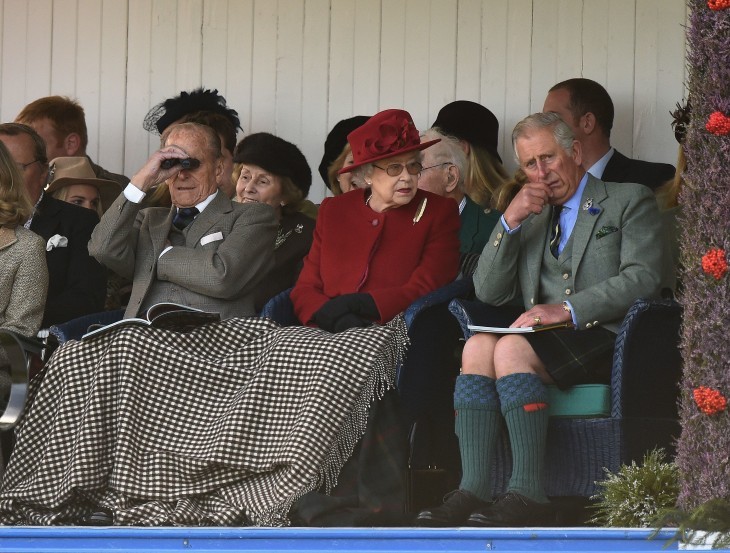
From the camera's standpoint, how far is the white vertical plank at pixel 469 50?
6305mm

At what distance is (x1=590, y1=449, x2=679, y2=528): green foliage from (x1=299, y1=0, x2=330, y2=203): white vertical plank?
115 inches

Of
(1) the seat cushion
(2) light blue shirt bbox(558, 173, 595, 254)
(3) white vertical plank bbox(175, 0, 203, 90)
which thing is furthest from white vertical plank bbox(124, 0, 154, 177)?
(1) the seat cushion

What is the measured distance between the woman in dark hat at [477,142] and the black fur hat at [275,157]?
586mm

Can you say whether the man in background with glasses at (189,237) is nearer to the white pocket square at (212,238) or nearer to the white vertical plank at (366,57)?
the white pocket square at (212,238)

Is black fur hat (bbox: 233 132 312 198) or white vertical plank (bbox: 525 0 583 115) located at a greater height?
white vertical plank (bbox: 525 0 583 115)

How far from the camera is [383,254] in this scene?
509 cm

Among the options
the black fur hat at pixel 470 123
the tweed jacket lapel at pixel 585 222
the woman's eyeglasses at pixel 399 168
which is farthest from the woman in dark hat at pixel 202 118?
the tweed jacket lapel at pixel 585 222

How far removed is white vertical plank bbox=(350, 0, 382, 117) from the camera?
255 inches

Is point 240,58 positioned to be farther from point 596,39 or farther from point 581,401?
point 581,401

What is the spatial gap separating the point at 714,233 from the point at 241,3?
Answer: 3597 mm

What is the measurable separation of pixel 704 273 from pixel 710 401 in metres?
0.31

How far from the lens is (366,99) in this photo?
650cm

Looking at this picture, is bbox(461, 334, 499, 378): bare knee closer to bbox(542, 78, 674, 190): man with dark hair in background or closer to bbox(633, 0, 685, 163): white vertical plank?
bbox(542, 78, 674, 190): man with dark hair in background

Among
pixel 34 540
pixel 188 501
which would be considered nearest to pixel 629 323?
pixel 188 501
